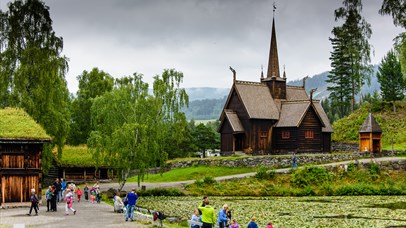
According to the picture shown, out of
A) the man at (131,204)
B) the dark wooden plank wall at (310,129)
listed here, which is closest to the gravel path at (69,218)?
the man at (131,204)

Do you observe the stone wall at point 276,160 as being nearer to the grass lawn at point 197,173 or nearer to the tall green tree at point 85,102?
the grass lawn at point 197,173

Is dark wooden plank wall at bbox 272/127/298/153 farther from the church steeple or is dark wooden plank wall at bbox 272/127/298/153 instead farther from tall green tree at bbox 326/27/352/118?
tall green tree at bbox 326/27/352/118

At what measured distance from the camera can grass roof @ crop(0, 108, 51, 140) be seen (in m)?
38.2

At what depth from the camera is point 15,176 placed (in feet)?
128

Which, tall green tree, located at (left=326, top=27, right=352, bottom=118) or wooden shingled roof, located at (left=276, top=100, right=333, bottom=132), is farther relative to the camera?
tall green tree, located at (left=326, top=27, right=352, bottom=118)

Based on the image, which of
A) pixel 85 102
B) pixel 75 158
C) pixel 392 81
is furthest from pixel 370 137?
pixel 85 102

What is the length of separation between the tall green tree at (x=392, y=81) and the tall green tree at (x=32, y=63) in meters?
55.9

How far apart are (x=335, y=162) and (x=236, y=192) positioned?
45.3ft

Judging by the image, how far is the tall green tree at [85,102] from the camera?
263 feet

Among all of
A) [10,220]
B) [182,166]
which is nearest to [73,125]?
[182,166]

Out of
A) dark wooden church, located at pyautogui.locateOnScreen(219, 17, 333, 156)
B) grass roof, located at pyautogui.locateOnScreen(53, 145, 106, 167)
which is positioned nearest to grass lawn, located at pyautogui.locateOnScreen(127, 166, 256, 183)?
dark wooden church, located at pyautogui.locateOnScreen(219, 17, 333, 156)

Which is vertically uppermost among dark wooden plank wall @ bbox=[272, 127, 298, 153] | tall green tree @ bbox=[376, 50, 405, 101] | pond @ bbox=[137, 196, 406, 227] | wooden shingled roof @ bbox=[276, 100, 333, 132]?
tall green tree @ bbox=[376, 50, 405, 101]

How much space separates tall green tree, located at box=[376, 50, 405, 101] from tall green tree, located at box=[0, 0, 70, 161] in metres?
55.9

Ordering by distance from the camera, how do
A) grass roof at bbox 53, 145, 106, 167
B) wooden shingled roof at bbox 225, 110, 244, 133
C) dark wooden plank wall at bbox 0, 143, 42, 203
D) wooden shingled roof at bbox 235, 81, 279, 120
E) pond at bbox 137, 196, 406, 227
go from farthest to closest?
wooden shingled roof at bbox 235, 81, 279, 120, wooden shingled roof at bbox 225, 110, 244, 133, grass roof at bbox 53, 145, 106, 167, dark wooden plank wall at bbox 0, 143, 42, 203, pond at bbox 137, 196, 406, 227
